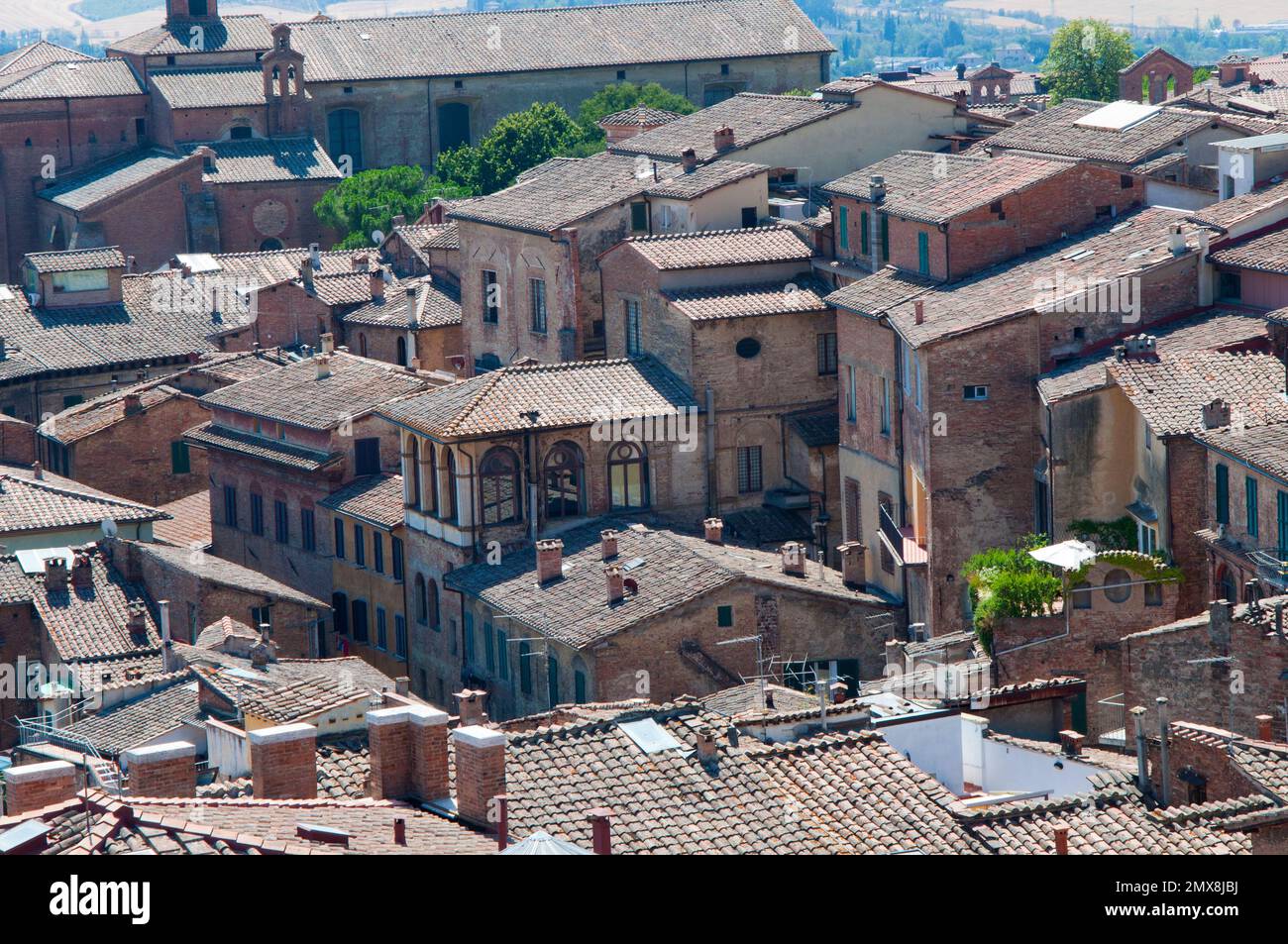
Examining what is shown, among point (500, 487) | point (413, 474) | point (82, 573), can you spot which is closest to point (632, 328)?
point (413, 474)

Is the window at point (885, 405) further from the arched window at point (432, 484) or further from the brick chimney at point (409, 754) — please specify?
the brick chimney at point (409, 754)

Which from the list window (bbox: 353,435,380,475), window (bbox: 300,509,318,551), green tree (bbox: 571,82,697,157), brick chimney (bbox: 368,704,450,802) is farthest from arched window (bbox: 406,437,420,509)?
green tree (bbox: 571,82,697,157)

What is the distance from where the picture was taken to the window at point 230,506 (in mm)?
51281

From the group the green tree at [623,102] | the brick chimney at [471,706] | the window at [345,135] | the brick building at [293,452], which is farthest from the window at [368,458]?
the window at [345,135]

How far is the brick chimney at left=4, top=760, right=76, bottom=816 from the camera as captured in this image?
63.5 feet

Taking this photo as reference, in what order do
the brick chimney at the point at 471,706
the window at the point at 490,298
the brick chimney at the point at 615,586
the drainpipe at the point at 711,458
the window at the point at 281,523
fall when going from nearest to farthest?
the brick chimney at the point at 471,706 < the brick chimney at the point at 615,586 < the drainpipe at the point at 711,458 < the window at the point at 281,523 < the window at the point at 490,298

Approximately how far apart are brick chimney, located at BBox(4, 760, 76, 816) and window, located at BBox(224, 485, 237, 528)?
31.8 m

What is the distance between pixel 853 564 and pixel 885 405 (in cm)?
273

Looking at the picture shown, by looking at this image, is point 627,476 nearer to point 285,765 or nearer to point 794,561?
point 794,561

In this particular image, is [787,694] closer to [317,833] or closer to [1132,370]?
[1132,370]

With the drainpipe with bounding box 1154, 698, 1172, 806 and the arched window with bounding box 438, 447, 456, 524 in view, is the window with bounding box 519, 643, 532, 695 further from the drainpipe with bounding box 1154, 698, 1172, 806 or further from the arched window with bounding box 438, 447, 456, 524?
the drainpipe with bounding box 1154, 698, 1172, 806

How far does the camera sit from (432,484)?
43125 millimetres

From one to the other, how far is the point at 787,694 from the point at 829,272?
576 inches

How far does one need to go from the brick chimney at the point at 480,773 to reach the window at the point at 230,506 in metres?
31.3
